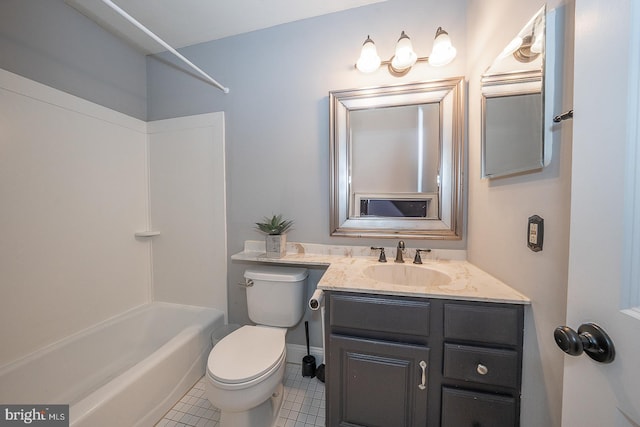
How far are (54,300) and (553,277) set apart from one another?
249cm

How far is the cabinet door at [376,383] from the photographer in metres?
0.93

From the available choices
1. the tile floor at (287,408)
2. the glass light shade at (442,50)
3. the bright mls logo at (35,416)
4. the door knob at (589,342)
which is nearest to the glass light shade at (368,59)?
the glass light shade at (442,50)

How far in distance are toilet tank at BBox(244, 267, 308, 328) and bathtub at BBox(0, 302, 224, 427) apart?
0.44 meters

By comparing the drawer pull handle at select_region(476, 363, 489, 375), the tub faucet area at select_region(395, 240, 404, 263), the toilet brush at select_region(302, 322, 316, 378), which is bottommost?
the toilet brush at select_region(302, 322, 316, 378)

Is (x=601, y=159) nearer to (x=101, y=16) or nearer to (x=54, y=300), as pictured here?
(x=54, y=300)

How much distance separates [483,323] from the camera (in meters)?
0.86

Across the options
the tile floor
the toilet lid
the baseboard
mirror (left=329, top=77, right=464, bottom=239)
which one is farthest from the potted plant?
the tile floor

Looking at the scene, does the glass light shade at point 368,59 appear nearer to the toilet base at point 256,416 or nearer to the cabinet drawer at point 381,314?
the cabinet drawer at point 381,314

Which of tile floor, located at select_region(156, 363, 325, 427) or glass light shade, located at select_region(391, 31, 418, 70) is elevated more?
glass light shade, located at select_region(391, 31, 418, 70)

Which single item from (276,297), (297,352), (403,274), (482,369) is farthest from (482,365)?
(297,352)

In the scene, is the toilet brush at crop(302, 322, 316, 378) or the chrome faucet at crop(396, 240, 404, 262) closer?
the chrome faucet at crop(396, 240, 404, 262)

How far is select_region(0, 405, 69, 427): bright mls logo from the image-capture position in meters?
0.92

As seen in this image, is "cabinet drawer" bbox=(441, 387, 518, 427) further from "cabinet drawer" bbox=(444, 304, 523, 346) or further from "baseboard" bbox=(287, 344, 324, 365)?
"baseboard" bbox=(287, 344, 324, 365)

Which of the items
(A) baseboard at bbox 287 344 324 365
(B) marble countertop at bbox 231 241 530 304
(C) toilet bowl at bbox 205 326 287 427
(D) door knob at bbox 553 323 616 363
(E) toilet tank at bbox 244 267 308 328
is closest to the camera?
(D) door knob at bbox 553 323 616 363
